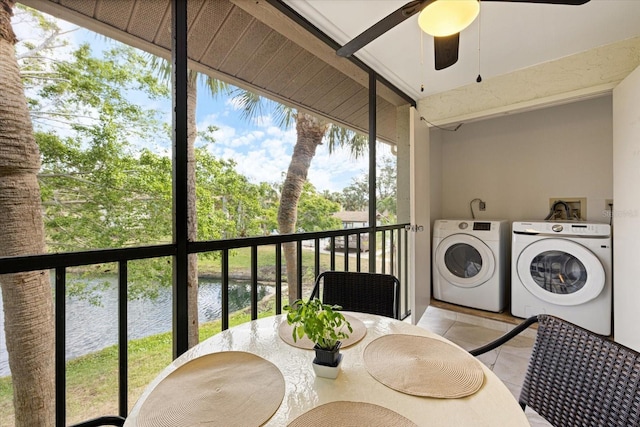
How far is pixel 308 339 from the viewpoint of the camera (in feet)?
3.15

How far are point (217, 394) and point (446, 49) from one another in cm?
194

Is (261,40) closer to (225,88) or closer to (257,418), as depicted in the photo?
(225,88)

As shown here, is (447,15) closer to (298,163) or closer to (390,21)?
(390,21)

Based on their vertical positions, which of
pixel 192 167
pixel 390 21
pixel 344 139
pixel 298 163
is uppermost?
pixel 344 139

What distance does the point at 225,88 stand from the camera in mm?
3180

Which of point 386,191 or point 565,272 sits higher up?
point 386,191

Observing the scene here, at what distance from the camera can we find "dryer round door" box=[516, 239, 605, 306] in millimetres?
2389

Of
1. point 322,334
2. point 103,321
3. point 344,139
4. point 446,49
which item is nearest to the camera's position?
point 322,334

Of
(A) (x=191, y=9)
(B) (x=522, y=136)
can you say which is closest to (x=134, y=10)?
(A) (x=191, y=9)

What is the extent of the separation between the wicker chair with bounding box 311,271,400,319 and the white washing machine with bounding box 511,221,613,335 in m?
2.11

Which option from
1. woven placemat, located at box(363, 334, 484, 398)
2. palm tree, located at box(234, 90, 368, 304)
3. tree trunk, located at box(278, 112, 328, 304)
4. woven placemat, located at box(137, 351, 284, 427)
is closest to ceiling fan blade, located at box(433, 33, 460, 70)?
woven placemat, located at box(363, 334, 484, 398)

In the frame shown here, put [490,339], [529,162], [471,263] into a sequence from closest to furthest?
[490,339] < [471,263] < [529,162]

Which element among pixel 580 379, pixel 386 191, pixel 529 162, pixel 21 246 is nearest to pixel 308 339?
pixel 580 379

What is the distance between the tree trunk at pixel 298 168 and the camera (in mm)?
4062
